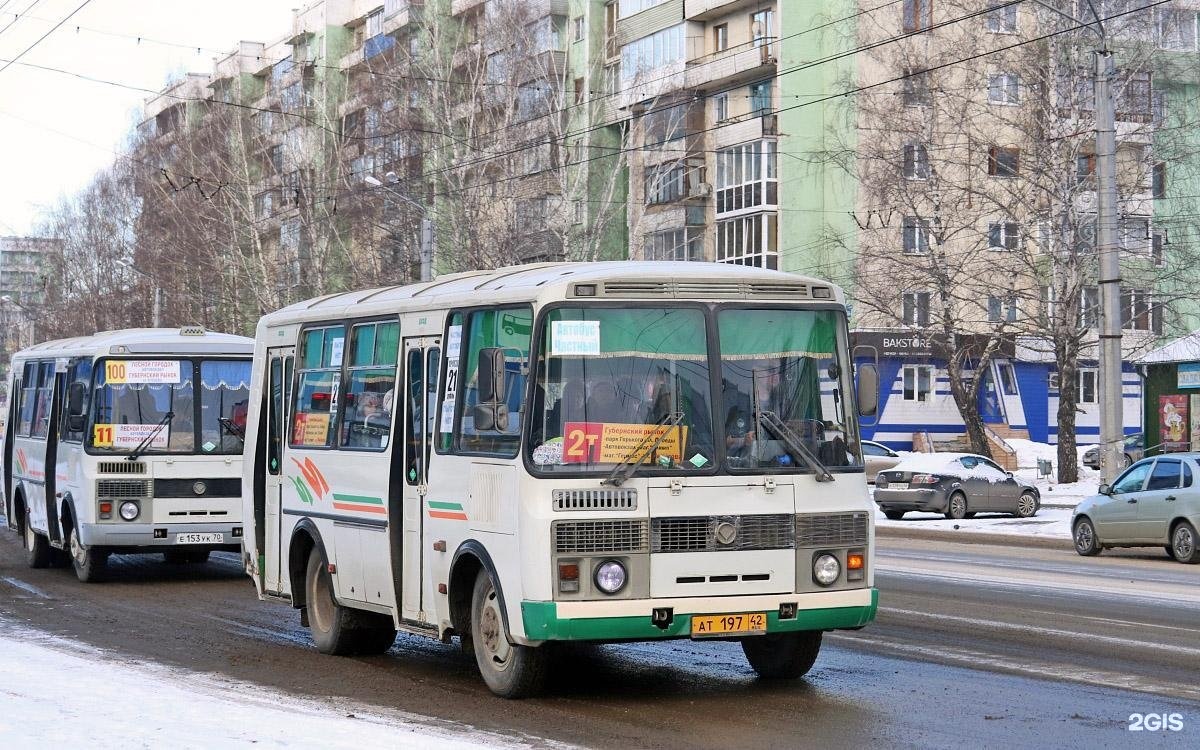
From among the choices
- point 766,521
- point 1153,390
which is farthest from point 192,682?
point 1153,390

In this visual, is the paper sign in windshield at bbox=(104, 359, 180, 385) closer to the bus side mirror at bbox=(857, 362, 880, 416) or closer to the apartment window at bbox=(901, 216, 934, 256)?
the bus side mirror at bbox=(857, 362, 880, 416)

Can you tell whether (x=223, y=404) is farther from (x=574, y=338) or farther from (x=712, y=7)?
(x=712, y=7)

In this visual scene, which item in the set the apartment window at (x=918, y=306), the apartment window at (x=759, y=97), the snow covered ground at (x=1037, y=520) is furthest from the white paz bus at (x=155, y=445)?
the apartment window at (x=759, y=97)

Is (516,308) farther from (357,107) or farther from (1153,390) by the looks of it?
(357,107)

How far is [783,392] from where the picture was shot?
10.3 metres

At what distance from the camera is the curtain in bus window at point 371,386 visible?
39.4 feet

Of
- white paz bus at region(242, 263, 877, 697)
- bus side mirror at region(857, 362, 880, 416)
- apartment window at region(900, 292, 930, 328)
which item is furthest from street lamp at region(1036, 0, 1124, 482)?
bus side mirror at region(857, 362, 880, 416)

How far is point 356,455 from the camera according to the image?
1236cm

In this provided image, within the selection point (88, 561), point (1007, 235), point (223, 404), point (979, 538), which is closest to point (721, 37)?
point (1007, 235)

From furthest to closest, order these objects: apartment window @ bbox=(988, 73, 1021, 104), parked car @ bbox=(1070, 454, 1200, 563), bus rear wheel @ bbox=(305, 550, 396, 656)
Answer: apartment window @ bbox=(988, 73, 1021, 104), parked car @ bbox=(1070, 454, 1200, 563), bus rear wheel @ bbox=(305, 550, 396, 656)

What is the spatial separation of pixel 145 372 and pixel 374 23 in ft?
200

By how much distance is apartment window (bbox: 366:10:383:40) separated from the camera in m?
76.9

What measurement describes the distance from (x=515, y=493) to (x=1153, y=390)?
3354cm

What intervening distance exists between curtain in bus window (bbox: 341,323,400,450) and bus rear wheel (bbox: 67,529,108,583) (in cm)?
753
